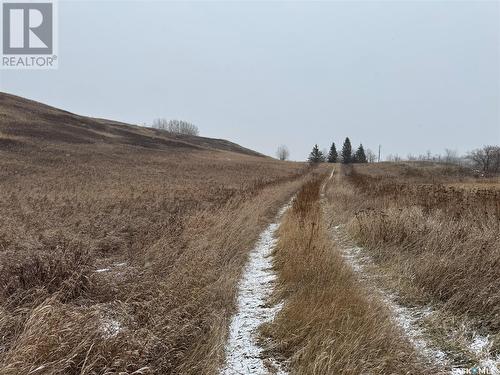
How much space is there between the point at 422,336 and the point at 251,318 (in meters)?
1.98

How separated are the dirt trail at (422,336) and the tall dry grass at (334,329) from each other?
195 millimetres

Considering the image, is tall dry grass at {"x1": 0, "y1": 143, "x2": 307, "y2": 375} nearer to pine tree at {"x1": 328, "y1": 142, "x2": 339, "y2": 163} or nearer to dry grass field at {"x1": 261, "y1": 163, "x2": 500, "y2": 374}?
dry grass field at {"x1": 261, "y1": 163, "x2": 500, "y2": 374}

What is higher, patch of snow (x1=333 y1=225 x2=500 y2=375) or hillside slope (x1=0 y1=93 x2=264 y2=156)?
hillside slope (x1=0 y1=93 x2=264 y2=156)

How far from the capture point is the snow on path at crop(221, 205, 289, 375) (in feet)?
9.99

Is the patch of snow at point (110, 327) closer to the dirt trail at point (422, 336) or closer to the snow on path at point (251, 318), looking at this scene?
the snow on path at point (251, 318)

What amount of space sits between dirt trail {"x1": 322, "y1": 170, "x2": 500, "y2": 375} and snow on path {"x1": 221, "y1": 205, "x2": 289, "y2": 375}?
1470mm

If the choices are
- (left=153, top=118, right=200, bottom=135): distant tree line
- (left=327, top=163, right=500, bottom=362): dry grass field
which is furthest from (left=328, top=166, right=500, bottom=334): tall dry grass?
(left=153, top=118, right=200, bottom=135): distant tree line

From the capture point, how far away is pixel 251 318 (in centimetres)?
401

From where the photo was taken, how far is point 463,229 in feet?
19.0

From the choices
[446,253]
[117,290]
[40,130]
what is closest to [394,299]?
[446,253]

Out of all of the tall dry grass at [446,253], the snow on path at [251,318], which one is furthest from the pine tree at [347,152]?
the snow on path at [251,318]

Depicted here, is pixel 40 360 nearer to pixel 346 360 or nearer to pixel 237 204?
pixel 346 360

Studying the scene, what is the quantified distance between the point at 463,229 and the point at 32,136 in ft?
130

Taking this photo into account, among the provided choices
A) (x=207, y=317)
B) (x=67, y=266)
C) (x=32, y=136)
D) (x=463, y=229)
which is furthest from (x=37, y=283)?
(x=32, y=136)
